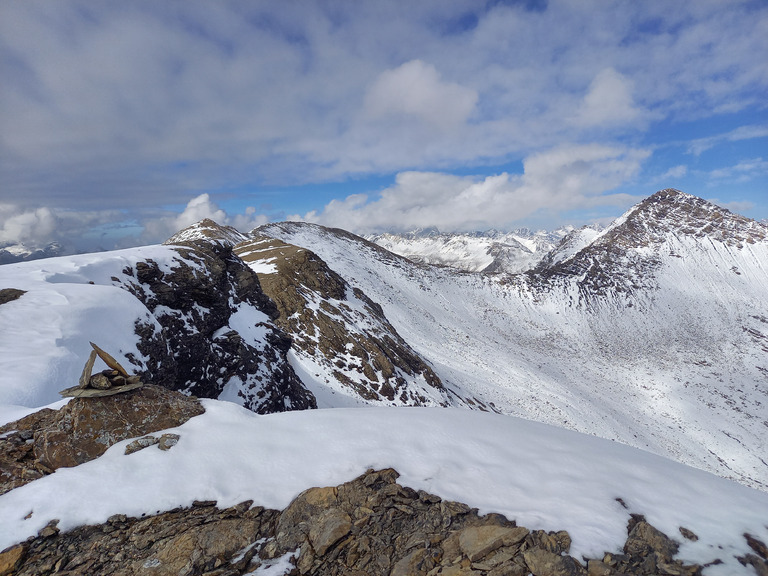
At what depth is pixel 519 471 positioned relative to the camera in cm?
630

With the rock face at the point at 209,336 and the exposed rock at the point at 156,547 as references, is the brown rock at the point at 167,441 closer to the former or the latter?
the exposed rock at the point at 156,547

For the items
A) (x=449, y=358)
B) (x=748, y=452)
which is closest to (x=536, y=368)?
(x=449, y=358)

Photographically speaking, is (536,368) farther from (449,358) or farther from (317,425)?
(317,425)

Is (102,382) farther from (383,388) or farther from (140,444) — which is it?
(383,388)

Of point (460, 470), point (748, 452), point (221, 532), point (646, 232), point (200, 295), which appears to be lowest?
point (748, 452)

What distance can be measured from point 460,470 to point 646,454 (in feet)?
16.6

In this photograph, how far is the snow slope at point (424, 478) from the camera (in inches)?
197

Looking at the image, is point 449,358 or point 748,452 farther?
point 449,358

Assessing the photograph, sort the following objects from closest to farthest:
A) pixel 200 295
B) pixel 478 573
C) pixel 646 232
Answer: pixel 478 573, pixel 200 295, pixel 646 232

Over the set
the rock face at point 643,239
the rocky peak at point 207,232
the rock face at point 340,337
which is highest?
the rock face at point 643,239

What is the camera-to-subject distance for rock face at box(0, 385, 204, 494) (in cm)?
613

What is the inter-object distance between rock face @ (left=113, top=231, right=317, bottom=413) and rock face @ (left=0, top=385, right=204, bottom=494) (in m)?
5.60

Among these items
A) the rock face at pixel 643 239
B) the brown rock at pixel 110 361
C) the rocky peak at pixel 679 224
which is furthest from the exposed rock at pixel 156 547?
the rocky peak at pixel 679 224

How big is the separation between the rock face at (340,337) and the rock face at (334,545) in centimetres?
2252
